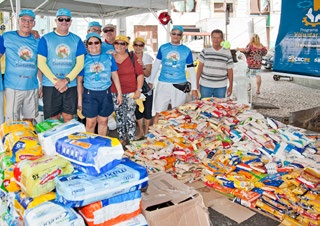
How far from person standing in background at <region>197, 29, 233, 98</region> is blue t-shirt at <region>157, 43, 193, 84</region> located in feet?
1.76

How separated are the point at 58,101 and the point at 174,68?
5.76 ft

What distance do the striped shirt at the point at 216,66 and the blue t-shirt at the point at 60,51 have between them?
2120 millimetres

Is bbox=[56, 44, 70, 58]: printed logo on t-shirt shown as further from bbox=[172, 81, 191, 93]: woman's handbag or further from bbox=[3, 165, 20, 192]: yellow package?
bbox=[3, 165, 20, 192]: yellow package

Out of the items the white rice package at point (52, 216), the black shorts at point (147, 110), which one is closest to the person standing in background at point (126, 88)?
the black shorts at point (147, 110)

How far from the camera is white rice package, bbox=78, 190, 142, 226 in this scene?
203 centimetres

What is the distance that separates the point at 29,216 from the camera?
1.91 m

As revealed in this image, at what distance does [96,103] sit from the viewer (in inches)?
177

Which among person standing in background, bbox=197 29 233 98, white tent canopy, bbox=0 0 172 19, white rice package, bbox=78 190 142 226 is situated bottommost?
white rice package, bbox=78 190 142 226

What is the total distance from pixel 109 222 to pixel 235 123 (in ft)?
8.71

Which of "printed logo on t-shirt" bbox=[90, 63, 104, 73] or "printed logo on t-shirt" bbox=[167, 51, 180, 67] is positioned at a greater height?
"printed logo on t-shirt" bbox=[167, 51, 180, 67]

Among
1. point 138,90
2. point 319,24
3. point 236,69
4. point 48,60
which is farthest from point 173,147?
point 236,69

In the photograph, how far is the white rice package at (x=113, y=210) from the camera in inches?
79.9

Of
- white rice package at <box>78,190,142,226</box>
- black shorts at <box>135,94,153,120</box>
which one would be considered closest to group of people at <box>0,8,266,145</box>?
black shorts at <box>135,94,153,120</box>

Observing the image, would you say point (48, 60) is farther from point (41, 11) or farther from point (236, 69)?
point (41, 11)
